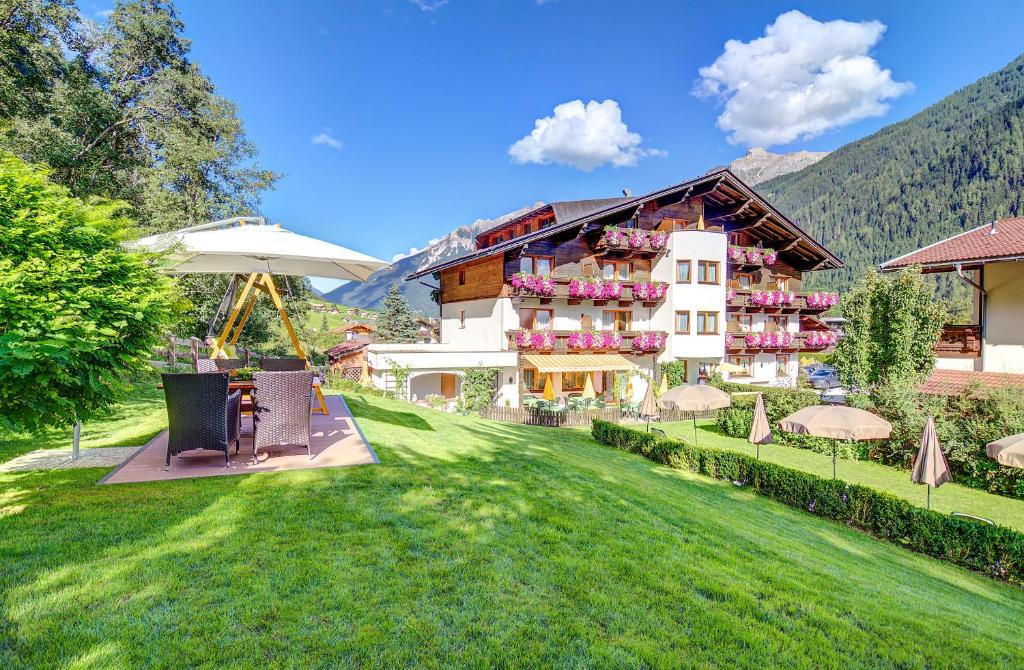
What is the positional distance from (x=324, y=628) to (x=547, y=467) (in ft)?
Result: 16.8

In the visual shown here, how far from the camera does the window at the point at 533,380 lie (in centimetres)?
2438

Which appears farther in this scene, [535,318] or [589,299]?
[589,299]

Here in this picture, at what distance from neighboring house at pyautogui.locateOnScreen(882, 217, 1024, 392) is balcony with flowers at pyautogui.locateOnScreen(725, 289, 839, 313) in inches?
433

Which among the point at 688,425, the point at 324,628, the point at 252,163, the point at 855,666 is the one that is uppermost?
the point at 252,163

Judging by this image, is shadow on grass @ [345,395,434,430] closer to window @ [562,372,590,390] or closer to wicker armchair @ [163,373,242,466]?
wicker armchair @ [163,373,242,466]

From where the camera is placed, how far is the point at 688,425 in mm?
21609

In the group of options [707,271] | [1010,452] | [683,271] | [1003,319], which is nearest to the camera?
[1010,452]

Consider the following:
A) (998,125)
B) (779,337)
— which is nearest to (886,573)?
(779,337)

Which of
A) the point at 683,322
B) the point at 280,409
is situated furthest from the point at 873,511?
the point at 683,322

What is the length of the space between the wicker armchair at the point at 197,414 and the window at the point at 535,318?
719 inches

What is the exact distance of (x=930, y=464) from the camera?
9727mm

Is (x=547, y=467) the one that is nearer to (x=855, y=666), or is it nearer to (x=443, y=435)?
(x=443, y=435)

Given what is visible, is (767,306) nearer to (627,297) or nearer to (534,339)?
(627,297)

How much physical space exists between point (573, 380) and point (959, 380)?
15.4m
